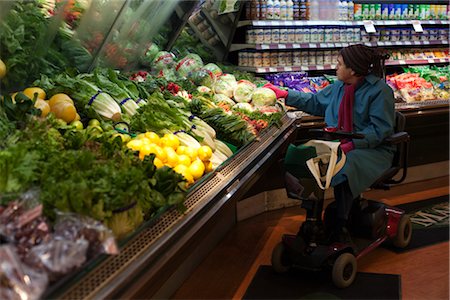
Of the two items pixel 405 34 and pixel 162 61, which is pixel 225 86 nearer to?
pixel 162 61

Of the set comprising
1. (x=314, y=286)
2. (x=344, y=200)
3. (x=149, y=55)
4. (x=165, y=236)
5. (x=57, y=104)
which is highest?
(x=149, y=55)

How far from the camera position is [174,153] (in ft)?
8.64

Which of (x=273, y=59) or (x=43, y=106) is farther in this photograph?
(x=273, y=59)

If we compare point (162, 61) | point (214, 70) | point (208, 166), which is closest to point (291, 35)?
point (214, 70)

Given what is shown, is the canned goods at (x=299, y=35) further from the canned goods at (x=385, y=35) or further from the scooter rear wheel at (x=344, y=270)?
the scooter rear wheel at (x=344, y=270)

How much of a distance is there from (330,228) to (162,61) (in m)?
2.10

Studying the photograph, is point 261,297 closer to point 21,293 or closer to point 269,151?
point 269,151

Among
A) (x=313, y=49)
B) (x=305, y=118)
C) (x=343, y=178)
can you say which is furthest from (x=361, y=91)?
(x=313, y=49)

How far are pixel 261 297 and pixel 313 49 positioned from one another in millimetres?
3784

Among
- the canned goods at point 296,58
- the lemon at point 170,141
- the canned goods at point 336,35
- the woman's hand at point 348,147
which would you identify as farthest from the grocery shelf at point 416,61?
the lemon at point 170,141

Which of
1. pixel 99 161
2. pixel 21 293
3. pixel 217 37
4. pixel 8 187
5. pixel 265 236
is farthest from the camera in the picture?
pixel 217 37

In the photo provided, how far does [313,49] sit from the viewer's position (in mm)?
6383

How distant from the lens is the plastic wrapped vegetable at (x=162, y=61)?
4719 mm

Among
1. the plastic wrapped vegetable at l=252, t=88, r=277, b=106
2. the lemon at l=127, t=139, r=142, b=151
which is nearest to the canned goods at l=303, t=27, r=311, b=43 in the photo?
the plastic wrapped vegetable at l=252, t=88, r=277, b=106
